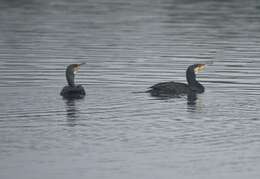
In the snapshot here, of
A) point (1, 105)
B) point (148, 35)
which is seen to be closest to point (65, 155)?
point (1, 105)

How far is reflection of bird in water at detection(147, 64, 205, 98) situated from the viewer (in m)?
25.7

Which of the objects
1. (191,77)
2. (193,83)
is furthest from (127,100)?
(191,77)

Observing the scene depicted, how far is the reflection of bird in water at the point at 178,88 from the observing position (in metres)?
25.7

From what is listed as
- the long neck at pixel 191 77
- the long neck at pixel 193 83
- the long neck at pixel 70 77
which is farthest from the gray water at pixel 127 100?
the long neck at pixel 191 77

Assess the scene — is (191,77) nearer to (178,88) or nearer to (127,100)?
(178,88)

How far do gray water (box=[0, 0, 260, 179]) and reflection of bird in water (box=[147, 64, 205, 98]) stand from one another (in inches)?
13.5

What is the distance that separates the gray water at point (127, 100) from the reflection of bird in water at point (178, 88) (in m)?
0.34

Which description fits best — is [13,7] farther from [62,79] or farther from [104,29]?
[62,79]

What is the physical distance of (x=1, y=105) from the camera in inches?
911

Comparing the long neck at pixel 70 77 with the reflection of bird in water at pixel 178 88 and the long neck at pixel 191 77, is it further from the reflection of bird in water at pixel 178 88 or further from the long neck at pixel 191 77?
the long neck at pixel 191 77

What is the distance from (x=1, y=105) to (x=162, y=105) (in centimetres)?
352

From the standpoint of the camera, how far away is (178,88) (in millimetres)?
26172

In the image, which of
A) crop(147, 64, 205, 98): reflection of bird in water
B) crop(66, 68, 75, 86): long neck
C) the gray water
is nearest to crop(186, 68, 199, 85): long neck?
crop(147, 64, 205, 98): reflection of bird in water

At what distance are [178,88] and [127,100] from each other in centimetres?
224
